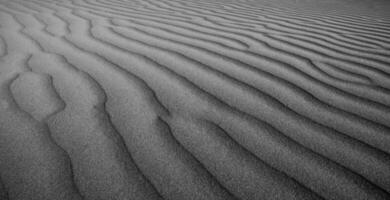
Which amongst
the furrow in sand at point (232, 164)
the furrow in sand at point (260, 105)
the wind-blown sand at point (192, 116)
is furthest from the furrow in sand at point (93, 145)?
the furrow in sand at point (260, 105)

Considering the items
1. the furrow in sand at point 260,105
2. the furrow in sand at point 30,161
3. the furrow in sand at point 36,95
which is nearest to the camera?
the furrow in sand at point 30,161

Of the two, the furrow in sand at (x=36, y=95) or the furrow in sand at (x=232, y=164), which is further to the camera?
the furrow in sand at (x=36, y=95)

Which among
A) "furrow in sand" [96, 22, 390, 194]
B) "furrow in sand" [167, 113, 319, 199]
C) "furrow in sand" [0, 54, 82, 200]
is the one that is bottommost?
"furrow in sand" [0, 54, 82, 200]

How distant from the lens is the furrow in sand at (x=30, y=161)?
94 cm

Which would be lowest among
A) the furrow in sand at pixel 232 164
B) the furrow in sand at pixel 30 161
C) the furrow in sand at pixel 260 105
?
the furrow in sand at pixel 30 161

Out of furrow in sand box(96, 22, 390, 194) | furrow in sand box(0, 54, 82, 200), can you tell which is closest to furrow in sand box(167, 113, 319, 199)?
furrow in sand box(96, 22, 390, 194)

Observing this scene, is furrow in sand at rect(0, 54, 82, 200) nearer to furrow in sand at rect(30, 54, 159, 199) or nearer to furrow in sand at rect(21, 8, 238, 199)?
furrow in sand at rect(30, 54, 159, 199)

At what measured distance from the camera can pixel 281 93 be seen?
1522 millimetres

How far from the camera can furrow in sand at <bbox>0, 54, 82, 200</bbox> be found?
944 mm

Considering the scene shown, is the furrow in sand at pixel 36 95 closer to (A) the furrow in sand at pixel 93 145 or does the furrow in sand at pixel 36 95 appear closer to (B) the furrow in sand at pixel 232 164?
(A) the furrow in sand at pixel 93 145

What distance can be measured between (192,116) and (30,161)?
66 cm

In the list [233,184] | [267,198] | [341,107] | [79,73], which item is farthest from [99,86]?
[341,107]

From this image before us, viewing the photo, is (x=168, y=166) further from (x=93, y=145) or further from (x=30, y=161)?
(x=30, y=161)

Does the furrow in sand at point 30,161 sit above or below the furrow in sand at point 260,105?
below
